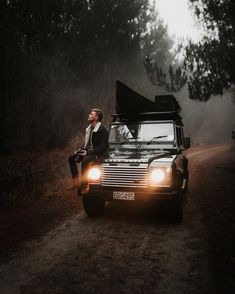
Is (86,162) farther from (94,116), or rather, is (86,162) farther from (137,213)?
(137,213)

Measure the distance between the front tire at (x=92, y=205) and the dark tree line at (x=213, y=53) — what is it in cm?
948

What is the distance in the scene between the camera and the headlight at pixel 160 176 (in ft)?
17.5

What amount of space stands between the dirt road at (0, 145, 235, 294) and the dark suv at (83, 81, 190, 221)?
54cm

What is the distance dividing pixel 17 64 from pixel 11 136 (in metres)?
3.83

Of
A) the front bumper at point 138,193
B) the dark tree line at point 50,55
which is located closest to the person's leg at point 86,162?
the front bumper at point 138,193

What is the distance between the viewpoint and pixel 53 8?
1523cm

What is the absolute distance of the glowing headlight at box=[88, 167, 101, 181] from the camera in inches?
227

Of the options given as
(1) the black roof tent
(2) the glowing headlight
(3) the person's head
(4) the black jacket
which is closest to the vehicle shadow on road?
(2) the glowing headlight

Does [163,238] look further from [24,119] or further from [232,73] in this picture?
[24,119]

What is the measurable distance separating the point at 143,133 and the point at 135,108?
2.91 feet

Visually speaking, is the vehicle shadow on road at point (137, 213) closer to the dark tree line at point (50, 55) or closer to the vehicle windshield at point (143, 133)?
the vehicle windshield at point (143, 133)

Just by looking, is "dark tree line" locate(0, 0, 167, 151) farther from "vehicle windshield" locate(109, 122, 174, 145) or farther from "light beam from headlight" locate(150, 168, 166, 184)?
"light beam from headlight" locate(150, 168, 166, 184)

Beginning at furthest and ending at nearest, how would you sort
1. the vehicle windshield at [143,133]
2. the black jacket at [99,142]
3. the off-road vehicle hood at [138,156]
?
the vehicle windshield at [143,133] → the black jacket at [99,142] → the off-road vehicle hood at [138,156]

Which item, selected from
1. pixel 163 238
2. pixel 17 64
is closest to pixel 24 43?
pixel 17 64
